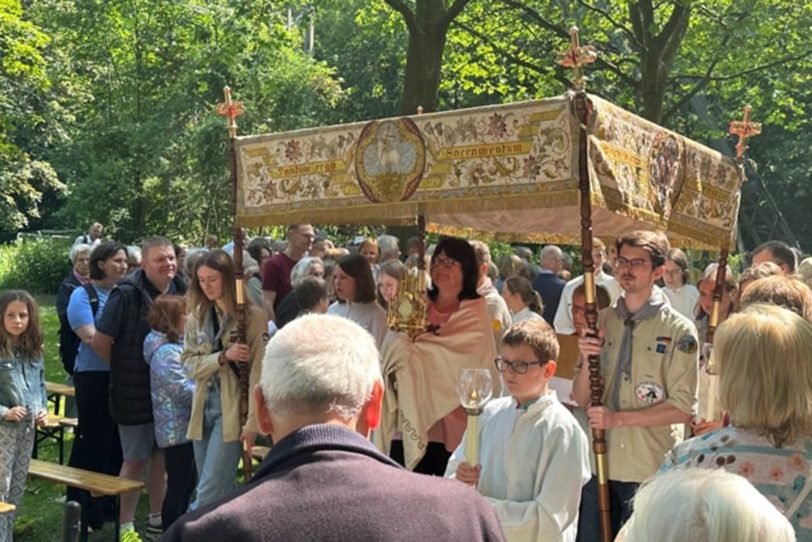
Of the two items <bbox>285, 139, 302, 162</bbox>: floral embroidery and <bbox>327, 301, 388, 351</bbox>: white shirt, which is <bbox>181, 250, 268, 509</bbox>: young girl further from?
<bbox>285, 139, 302, 162</bbox>: floral embroidery

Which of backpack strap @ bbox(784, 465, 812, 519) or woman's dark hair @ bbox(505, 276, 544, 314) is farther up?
woman's dark hair @ bbox(505, 276, 544, 314)

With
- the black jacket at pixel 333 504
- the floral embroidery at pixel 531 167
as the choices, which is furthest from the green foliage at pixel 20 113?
the black jacket at pixel 333 504

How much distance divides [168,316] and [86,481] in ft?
4.07

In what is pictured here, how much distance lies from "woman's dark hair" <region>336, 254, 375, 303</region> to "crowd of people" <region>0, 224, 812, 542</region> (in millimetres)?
14

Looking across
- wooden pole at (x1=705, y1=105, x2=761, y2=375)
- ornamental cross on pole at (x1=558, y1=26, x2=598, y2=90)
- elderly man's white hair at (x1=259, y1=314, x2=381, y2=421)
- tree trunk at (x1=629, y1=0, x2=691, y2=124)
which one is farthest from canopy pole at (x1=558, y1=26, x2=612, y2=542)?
tree trunk at (x1=629, y1=0, x2=691, y2=124)

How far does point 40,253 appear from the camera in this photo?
3105 centimetres

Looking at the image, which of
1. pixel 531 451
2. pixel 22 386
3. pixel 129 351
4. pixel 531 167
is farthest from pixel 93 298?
pixel 531 451

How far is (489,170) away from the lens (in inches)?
204

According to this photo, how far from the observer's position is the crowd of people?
2006 millimetres

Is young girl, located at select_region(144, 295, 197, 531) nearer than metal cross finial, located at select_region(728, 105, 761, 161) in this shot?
No

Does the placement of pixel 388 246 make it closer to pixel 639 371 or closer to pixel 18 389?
pixel 18 389

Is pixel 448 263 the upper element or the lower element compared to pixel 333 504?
upper

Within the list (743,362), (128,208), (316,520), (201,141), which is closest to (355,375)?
(316,520)

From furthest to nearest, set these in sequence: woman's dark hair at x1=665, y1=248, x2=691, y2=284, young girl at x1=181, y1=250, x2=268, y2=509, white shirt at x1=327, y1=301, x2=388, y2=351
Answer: woman's dark hair at x1=665, y1=248, x2=691, y2=284 → white shirt at x1=327, y1=301, x2=388, y2=351 → young girl at x1=181, y1=250, x2=268, y2=509
